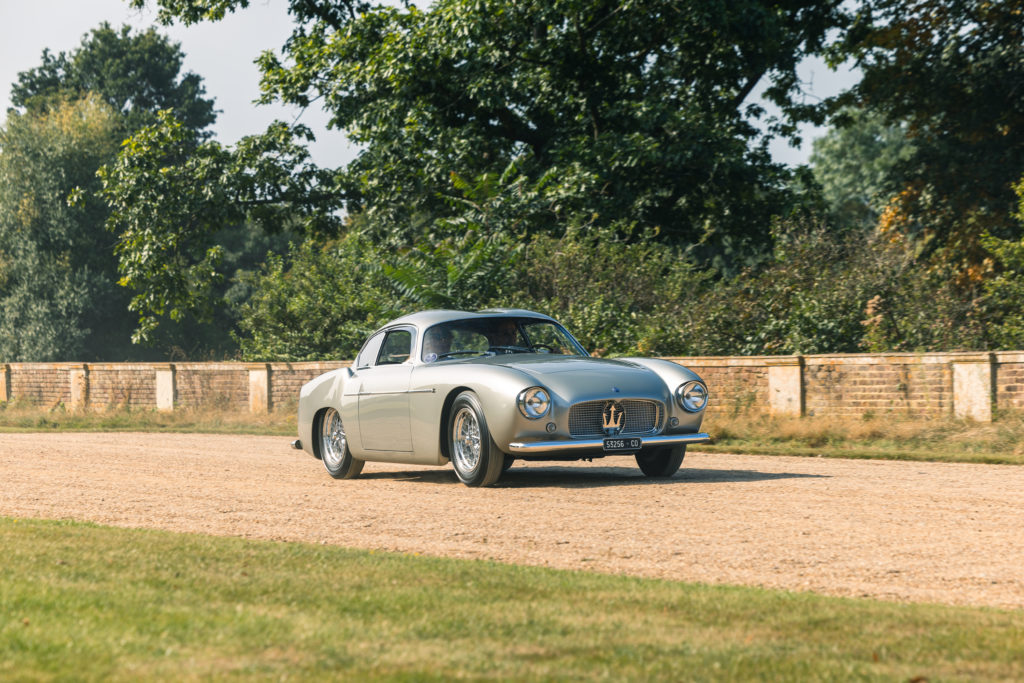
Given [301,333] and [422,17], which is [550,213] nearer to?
[422,17]

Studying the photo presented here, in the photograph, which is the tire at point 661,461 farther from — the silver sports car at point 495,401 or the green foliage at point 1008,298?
the green foliage at point 1008,298

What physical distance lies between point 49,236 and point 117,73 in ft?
64.3

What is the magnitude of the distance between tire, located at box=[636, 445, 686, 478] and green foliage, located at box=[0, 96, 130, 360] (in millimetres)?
51365

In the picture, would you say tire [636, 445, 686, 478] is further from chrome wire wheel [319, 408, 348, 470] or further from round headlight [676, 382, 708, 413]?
chrome wire wheel [319, 408, 348, 470]

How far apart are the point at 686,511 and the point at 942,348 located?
39.1 feet

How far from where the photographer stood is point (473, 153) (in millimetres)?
28969

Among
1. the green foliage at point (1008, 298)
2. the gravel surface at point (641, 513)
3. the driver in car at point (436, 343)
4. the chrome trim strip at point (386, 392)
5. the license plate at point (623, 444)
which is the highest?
the green foliage at point (1008, 298)

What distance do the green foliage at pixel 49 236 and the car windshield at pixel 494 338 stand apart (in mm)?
50105

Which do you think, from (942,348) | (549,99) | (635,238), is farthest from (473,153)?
(942,348)

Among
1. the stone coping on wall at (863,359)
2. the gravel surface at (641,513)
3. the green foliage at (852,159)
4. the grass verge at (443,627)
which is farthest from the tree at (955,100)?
the green foliage at (852,159)

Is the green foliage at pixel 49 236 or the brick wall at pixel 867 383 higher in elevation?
the green foliage at pixel 49 236

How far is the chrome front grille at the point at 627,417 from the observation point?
1055 cm

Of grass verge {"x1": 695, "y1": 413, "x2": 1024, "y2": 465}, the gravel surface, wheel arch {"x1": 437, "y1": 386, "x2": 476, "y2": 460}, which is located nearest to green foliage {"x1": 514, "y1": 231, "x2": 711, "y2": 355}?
grass verge {"x1": 695, "y1": 413, "x2": 1024, "y2": 465}

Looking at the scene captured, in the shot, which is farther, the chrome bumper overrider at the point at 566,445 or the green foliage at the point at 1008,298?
the green foliage at the point at 1008,298
